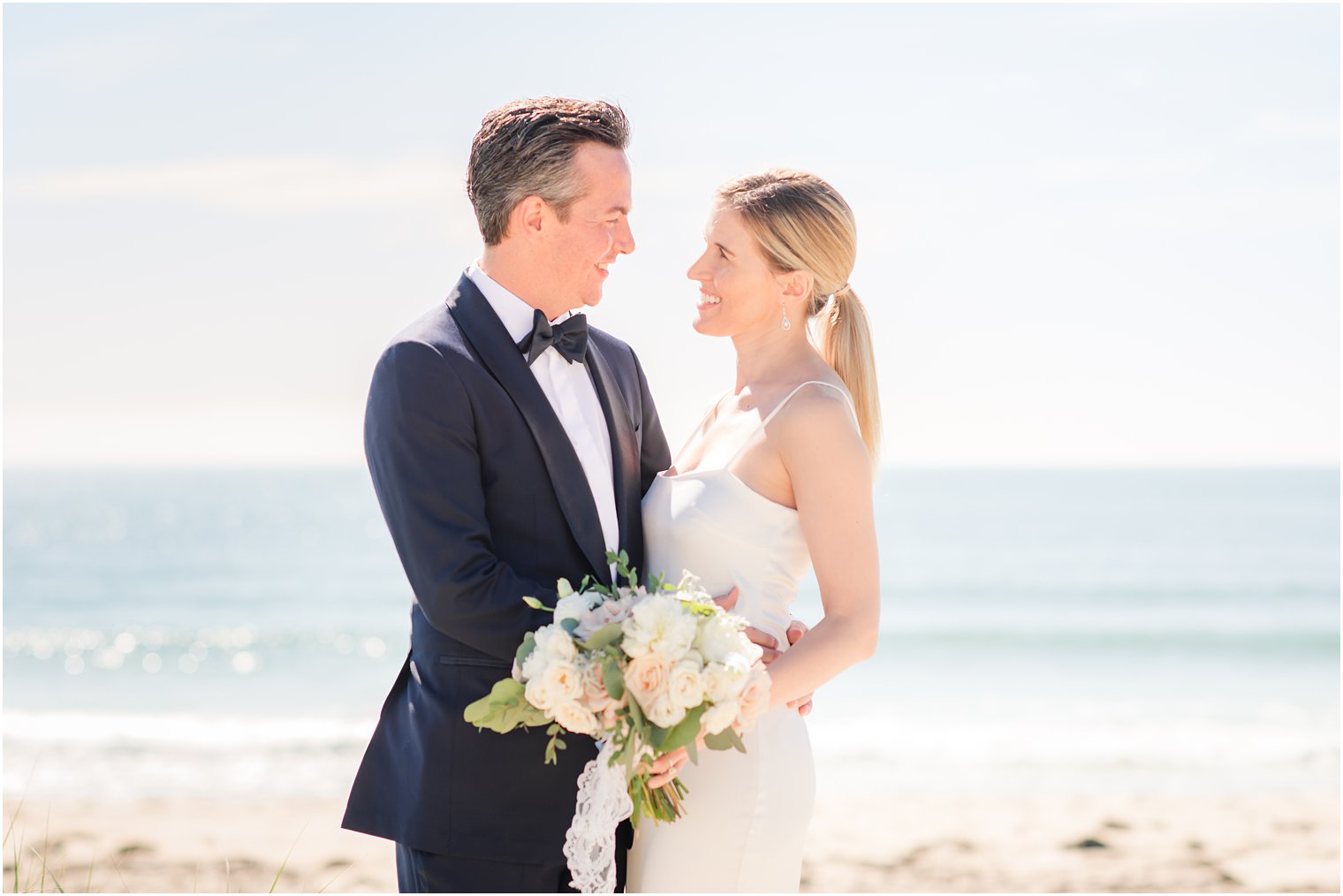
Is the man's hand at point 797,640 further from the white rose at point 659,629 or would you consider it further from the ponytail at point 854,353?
the white rose at point 659,629

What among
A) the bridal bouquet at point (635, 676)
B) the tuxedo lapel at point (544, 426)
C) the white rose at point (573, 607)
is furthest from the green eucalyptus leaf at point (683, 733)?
the tuxedo lapel at point (544, 426)

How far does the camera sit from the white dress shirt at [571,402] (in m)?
3.53

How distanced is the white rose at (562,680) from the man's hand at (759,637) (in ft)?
2.65

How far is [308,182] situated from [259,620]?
16.1 m

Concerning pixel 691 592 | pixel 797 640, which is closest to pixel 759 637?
pixel 797 640

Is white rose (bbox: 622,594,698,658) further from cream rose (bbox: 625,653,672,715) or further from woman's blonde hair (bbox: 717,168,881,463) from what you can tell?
woman's blonde hair (bbox: 717,168,881,463)

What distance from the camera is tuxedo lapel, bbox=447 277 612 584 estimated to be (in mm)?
3338

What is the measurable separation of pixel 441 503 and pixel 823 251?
1.47 metres

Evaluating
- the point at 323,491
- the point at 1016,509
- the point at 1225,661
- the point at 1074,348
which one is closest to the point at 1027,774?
the point at 1225,661

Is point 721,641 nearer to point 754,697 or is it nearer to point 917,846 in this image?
point 754,697

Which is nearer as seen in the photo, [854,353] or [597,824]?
[597,824]

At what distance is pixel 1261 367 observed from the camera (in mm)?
44375

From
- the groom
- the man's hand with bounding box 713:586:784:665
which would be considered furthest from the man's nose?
the man's hand with bounding box 713:586:784:665

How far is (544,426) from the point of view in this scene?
3.35m
